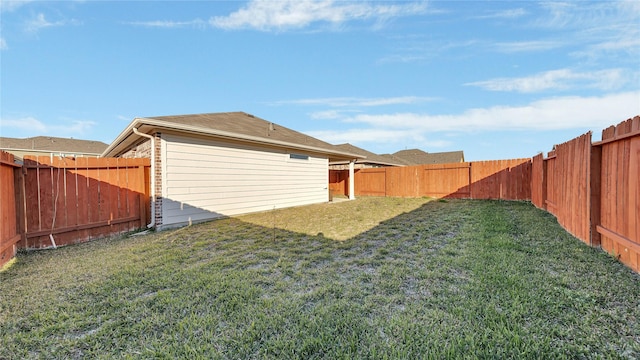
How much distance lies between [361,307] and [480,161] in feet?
39.1

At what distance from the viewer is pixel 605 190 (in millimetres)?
3574

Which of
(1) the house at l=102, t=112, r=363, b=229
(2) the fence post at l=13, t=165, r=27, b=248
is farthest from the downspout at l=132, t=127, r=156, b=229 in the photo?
(2) the fence post at l=13, t=165, r=27, b=248

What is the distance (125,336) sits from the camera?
6.62ft

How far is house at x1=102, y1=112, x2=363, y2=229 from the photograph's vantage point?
6305 millimetres

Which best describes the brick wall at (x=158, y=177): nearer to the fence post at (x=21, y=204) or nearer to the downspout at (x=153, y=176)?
the downspout at (x=153, y=176)

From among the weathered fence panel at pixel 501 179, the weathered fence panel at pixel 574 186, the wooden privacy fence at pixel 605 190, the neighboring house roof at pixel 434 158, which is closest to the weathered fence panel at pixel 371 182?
the weathered fence panel at pixel 501 179

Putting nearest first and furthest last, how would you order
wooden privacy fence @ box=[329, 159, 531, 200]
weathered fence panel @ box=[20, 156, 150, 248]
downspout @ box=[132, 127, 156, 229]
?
weathered fence panel @ box=[20, 156, 150, 248] < downspout @ box=[132, 127, 156, 229] < wooden privacy fence @ box=[329, 159, 531, 200]

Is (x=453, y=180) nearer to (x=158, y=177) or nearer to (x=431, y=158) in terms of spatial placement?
(x=158, y=177)

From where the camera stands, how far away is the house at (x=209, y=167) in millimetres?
6305

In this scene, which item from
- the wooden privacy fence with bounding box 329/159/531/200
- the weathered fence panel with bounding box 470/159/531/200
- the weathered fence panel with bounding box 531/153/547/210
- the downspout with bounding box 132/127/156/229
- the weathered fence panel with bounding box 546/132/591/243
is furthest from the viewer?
the wooden privacy fence with bounding box 329/159/531/200

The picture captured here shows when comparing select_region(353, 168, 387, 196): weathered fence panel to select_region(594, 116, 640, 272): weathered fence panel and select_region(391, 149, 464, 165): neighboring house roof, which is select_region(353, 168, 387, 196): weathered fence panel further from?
select_region(391, 149, 464, 165): neighboring house roof

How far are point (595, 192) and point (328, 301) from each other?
4418mm

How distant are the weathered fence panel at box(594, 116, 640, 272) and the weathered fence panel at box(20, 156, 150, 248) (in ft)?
29.2

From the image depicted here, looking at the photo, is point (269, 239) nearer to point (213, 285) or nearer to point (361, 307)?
point (213, 285)
